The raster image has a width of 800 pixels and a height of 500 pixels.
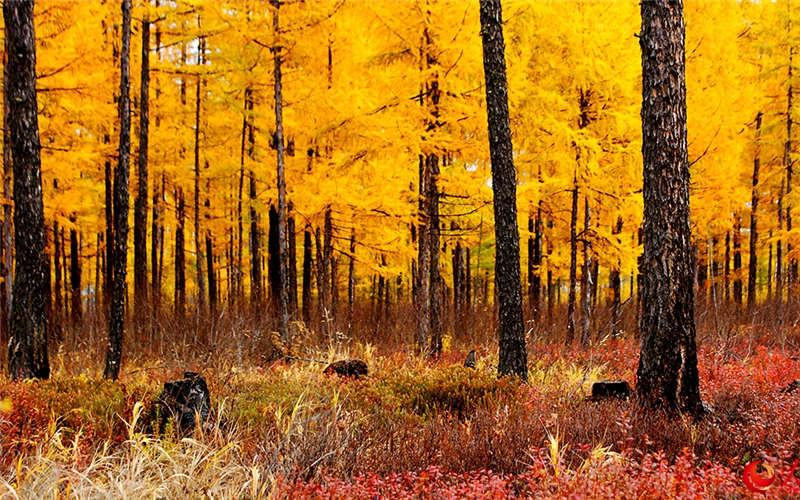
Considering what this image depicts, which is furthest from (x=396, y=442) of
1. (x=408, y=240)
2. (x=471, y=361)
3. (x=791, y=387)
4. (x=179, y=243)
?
(x=179, y=243)

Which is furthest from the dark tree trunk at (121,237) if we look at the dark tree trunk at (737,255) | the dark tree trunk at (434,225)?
the dark tree trunk at (737,255)

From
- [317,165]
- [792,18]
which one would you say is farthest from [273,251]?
[792,18]

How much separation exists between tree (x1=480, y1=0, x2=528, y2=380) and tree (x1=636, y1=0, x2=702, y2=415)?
200cm

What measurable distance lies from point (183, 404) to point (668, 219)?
15.5 ft

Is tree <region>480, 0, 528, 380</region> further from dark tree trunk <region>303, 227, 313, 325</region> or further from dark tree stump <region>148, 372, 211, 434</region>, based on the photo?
dark tree trunk <region>303, 227, 313, 325</region>

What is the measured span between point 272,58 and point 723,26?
12.8 metres

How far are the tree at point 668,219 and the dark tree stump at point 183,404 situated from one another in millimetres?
4081

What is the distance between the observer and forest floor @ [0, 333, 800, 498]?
141 inches

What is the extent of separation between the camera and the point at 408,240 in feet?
61.7

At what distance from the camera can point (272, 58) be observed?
12.4m

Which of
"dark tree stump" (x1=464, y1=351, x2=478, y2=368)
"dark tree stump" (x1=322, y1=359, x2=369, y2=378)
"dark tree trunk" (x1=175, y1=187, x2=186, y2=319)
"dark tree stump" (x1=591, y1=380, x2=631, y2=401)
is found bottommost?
"dark tree stump" (x1=464, y1=351, x2=478, y2=368)

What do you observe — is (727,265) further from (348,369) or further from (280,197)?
(348,369)

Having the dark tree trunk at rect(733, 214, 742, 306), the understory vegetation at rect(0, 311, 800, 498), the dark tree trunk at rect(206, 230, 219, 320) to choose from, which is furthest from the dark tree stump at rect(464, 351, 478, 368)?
the dark tree trunk at rect(733, 214, 742, 306)

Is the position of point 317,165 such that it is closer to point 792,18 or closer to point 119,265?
point 119,265
